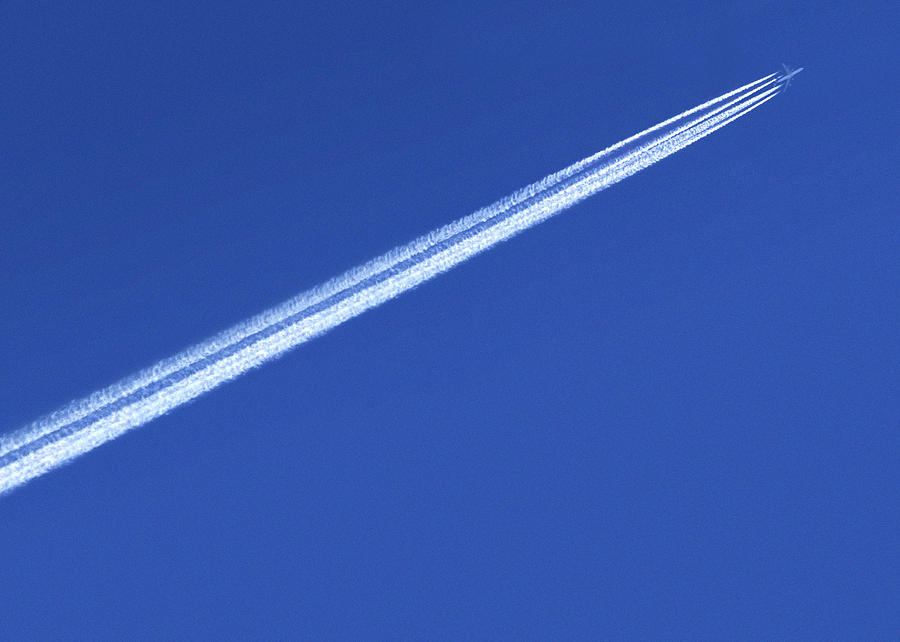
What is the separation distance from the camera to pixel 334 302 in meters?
5.02

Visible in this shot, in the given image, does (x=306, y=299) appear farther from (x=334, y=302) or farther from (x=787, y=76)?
(x=787, y=76)

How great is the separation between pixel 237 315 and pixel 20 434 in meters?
1.22

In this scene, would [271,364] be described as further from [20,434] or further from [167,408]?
[20,434]

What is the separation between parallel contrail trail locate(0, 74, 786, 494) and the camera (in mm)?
4746

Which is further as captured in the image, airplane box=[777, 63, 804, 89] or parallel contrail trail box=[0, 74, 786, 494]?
airplane box=[777, 63, 804, 89]

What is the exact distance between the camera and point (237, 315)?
4.95 m

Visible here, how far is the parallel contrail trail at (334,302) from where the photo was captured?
4746 millimetres

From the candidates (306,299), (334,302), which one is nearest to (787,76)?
(334,302)

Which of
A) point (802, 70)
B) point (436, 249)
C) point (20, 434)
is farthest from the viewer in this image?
point (802, 70)

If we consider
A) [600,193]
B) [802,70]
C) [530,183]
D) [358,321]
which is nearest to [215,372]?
[358,321]

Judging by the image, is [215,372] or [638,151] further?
[638,151]

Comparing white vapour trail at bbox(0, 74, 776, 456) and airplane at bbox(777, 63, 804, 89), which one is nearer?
white vapour trail at bbox(0, 74, 776, 456)

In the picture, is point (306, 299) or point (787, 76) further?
point (787, 76)

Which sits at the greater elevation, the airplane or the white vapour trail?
the airplane
